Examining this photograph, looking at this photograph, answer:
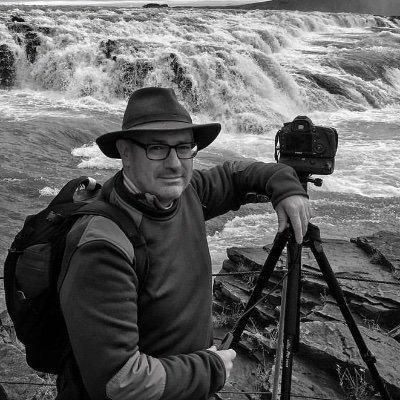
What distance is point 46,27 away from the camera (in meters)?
17.1

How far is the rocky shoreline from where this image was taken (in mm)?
2428

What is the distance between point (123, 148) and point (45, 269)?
40 cm

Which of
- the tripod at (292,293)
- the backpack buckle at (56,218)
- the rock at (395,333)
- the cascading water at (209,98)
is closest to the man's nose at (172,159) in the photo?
the backpack buckle at (56,218)

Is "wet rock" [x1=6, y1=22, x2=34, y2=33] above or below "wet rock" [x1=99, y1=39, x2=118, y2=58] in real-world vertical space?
above

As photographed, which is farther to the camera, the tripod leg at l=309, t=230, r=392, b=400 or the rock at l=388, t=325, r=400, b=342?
the rock at l=388, t=325, r=400, b=342

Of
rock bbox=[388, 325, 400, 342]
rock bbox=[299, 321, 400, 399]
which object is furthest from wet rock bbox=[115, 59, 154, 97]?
rock bbox=[299, 321, 400, 399]

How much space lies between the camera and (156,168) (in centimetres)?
138

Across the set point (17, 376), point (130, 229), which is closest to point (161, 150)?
point (130, 229)

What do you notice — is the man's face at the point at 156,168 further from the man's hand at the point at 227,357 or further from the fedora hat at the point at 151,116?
the man's hand at the point at 227,357

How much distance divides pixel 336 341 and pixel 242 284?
3.98ft

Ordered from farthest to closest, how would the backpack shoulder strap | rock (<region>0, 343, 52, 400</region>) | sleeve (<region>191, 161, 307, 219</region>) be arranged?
rock (<region>0, 343, 52, 400</region>) → sleeve (<region>191, 161, 307, 219</region>) → the backpack shoulder strap

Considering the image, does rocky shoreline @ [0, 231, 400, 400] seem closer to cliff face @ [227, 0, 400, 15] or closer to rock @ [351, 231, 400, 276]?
rock @ [351, 231, 400, 276]

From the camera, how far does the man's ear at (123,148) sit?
1400mm

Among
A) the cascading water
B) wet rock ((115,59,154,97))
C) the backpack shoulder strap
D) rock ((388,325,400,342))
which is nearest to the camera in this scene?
the backpack shoulder strap
